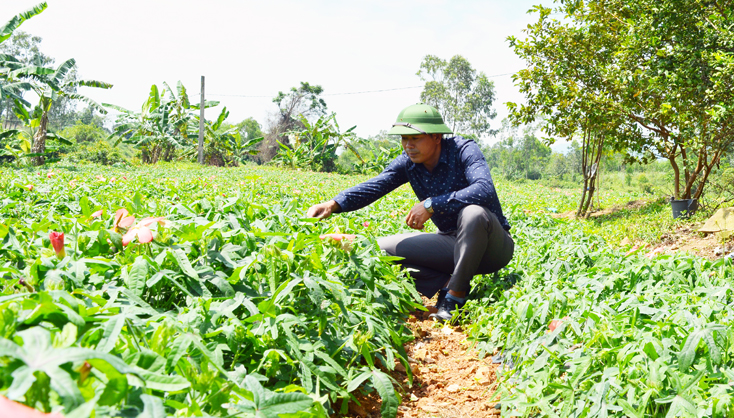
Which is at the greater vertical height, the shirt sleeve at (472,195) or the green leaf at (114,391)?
the shirt sleeve at (472,195)

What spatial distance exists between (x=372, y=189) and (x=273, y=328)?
6.38 ft

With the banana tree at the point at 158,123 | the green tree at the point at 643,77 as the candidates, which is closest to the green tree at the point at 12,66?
the banana tree at the point at 158,123

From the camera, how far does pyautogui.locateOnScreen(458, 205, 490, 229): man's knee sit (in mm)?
3016

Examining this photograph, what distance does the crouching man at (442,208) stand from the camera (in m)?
3.07

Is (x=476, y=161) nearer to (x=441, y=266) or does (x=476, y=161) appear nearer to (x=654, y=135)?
(x=441, y=266)

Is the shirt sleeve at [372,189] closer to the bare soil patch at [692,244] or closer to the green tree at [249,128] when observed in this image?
the bare soil patch at [692,244]

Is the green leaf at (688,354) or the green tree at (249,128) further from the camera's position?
the green tree at (249,128)

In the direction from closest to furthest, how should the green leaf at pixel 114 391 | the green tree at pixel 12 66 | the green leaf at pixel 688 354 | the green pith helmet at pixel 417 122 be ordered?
the green leaf at pixel 114 391 → the green leaf at pixel 688 354 → the green pith helmet at pixel 417 122 → the green tree at pixel 12 66

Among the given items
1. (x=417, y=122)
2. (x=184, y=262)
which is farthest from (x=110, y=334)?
(x=417, y=122)

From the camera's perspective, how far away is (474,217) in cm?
302

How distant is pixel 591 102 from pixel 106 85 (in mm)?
14985

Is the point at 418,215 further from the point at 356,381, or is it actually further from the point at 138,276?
the point at 138,276

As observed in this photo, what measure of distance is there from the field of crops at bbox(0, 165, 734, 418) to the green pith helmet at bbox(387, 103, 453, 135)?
0.88 metres

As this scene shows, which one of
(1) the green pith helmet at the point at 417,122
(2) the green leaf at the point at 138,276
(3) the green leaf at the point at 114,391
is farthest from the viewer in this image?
(1) the green pith helmet at the point at 417,122
